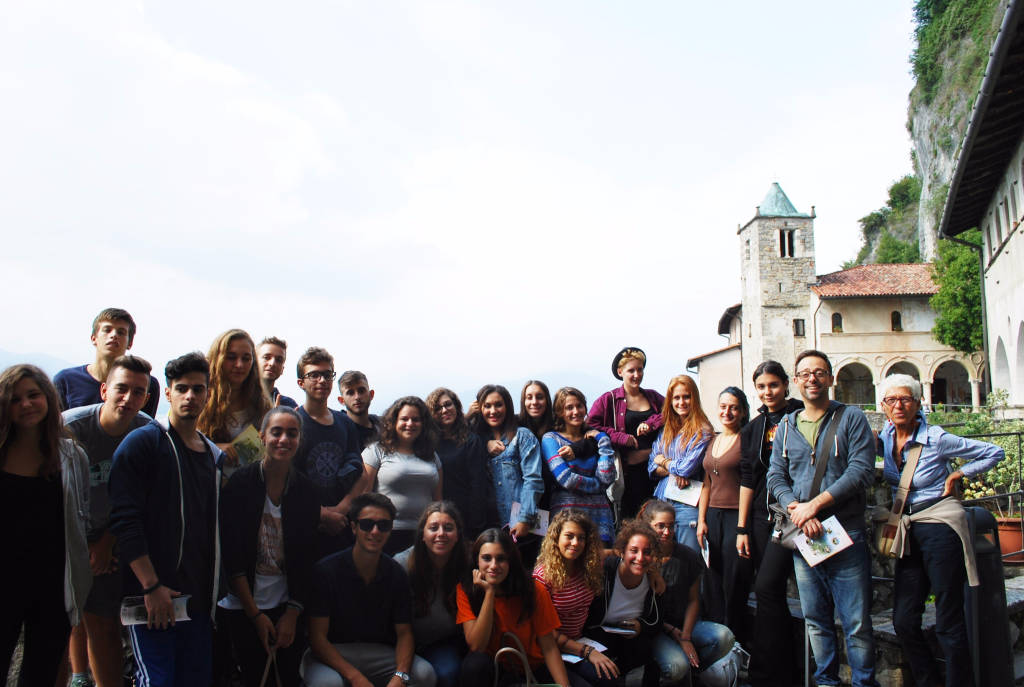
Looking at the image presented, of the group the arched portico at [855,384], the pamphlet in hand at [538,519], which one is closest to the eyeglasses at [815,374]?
the pamphlet in hand at [538,519]

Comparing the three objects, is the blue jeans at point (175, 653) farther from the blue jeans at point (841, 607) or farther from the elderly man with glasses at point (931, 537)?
the elderly man with glasses at point (931, 537)

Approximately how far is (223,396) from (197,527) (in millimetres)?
900

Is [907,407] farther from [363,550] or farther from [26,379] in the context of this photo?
[26,379]

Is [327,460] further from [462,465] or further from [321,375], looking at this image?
[462,465]

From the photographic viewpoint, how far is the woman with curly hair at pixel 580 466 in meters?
4.73

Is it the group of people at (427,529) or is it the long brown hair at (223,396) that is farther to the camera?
the long brown hair at (223,396)

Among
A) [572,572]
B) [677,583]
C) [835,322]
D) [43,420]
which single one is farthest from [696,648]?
[835,322]

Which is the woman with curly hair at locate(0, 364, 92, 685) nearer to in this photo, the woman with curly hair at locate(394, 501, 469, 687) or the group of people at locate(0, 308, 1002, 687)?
the group of people at locate(0, 308, 1002, 687)

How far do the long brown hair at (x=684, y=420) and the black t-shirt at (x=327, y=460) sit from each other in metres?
2.17

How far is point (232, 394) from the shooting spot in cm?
395

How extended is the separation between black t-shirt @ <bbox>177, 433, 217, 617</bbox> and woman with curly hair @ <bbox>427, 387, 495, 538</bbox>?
1676 millimetres

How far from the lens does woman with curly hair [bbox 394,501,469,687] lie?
3.85 meters

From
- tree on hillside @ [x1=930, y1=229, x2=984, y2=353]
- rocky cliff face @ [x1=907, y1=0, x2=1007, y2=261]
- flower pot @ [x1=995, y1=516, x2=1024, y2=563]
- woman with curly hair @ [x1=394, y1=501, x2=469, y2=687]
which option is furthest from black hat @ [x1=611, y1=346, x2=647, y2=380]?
tree on hillside @ [x1=930, y1=229, x2=984, y2=353]

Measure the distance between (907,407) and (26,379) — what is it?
14.2 feet
